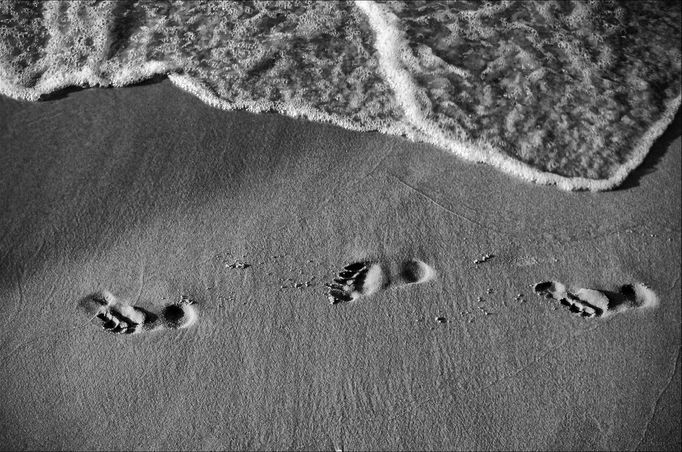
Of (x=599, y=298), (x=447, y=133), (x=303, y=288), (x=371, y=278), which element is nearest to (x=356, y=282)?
(x=371, y=278)

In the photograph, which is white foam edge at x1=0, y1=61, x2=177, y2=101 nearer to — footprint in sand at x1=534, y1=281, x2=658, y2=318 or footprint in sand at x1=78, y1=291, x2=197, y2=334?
footprint in sand at x1=78, y1=291, x2=197, y2=334

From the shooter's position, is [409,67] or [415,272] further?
[409,67]

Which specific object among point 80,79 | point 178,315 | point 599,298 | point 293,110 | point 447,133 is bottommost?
point 599,298

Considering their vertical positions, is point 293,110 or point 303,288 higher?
point 293,110

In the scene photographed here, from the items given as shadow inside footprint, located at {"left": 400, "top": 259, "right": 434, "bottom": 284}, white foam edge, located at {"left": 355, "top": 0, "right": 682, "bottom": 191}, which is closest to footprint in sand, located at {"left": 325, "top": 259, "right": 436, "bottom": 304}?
shadow inside footprint, located at {"left": 400, "top": 259, "right": 434, "bottom": 284}

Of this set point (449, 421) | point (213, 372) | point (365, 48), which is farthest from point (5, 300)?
point (365, 48)

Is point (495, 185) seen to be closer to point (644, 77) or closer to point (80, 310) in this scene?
point (644, 77)

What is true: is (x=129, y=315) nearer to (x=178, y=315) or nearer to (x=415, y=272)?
(x=178, y=315)
